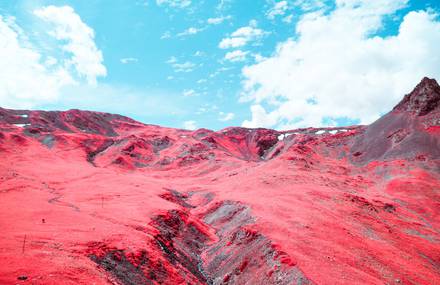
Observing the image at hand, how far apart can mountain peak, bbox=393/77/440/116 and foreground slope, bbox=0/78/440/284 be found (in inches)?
11.4

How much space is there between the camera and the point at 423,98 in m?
66.9

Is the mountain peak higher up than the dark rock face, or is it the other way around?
the mountain peak

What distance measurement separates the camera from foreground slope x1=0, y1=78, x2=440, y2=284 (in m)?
16.0

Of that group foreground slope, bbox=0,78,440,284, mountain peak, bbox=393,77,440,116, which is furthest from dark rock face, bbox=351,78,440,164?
foreground slope, bbox=0,78,440,284

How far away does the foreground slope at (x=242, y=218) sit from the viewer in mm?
16047

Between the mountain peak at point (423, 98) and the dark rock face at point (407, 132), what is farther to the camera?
the mountain peak at point (423, 98)

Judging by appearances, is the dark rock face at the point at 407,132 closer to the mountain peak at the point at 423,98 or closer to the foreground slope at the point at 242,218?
the mountain peak at the point at 423,98

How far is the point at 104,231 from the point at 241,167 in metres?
50.2

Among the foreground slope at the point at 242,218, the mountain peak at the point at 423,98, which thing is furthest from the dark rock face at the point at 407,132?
the foreground slope at the point at 242,218

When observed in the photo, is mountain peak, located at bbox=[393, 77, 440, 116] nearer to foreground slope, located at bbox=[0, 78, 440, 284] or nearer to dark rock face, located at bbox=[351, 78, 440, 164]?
dark rock face, located at bbox=[351, 78, 440, 164]

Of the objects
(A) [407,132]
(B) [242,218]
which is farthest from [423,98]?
(B) [242,218]

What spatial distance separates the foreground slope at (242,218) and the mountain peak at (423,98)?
29 centimetres

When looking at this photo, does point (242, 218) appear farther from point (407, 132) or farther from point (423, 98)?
point (423, 98)

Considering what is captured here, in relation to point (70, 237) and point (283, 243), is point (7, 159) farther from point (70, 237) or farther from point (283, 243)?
point (283, 243)
